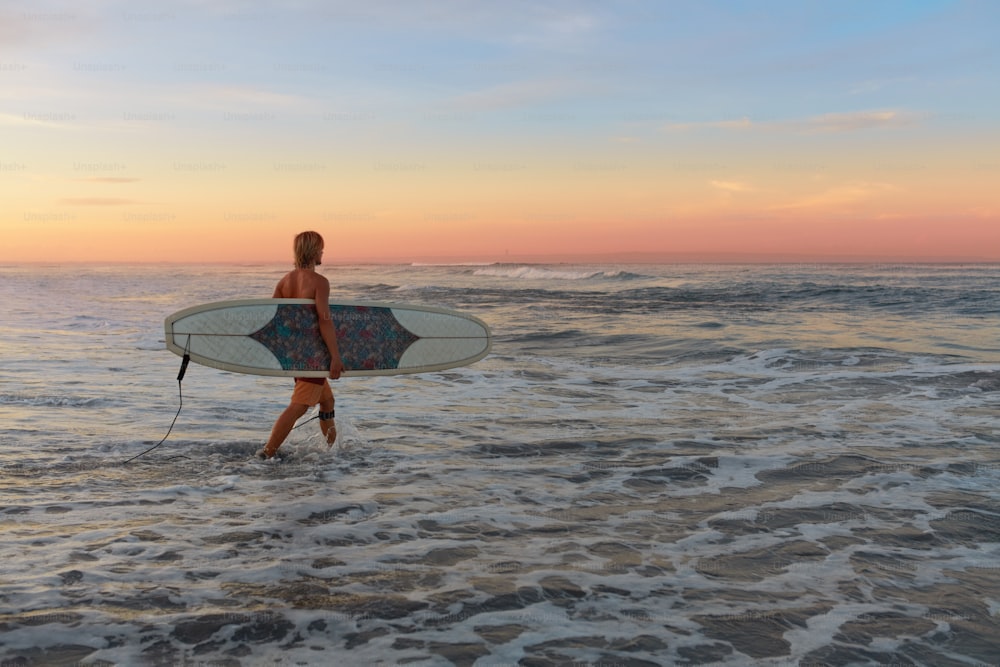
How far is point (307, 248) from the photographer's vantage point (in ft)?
19.6

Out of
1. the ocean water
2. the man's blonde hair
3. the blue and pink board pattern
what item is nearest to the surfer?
the man's blonde hair

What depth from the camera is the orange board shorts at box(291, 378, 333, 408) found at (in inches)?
240

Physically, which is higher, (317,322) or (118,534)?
(317,322)

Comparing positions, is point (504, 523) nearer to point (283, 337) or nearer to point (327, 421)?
point (327, 421)

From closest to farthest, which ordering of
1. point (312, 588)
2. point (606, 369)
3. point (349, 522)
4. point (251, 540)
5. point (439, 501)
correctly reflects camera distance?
point (312, 588), point (251, 540), point (349, 522), point (439, 501), point (606, 369)

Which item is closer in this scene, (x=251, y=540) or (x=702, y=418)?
(x=251, y=540)

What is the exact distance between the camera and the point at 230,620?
3.23 meters

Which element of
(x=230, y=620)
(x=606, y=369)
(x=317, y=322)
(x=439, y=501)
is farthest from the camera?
(x=606, y=369)

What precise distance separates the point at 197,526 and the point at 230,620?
1286 mm

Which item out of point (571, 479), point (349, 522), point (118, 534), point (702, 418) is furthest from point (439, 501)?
point (702, 418)

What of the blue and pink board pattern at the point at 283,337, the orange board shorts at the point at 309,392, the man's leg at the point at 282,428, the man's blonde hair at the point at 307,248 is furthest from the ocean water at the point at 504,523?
the man's blonde hair at the point at 307,248

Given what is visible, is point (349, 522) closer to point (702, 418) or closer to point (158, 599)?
point (158, 599)

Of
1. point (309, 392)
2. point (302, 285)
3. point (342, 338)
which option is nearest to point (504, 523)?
point (309, 392)

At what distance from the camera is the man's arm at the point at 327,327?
5992 mm
